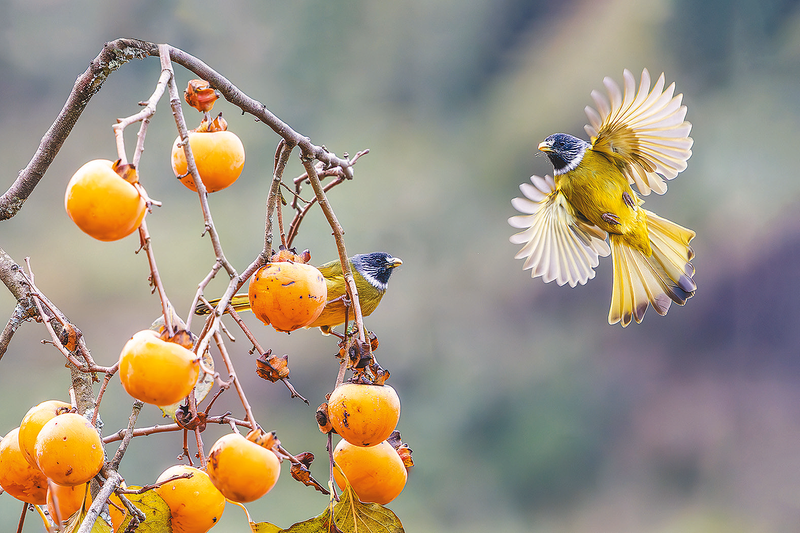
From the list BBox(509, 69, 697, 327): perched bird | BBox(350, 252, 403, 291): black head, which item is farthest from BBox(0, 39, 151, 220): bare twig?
BBox(350, 252, 403, 291): black head

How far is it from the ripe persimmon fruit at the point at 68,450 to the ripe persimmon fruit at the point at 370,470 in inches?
8.8

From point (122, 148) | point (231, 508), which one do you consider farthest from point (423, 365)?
point (122, 148)

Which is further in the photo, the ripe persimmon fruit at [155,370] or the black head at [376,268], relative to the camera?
the black head at [376,268]

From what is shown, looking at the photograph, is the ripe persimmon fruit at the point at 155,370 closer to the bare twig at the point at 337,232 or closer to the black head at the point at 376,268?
the bare twig at the point at 337,232

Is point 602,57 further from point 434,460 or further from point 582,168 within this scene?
point 434,460

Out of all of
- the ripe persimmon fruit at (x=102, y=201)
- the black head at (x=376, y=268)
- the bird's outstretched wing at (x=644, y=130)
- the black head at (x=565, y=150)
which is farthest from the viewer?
the black head at (x=376, y=268)

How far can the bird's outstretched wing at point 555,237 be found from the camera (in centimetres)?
140

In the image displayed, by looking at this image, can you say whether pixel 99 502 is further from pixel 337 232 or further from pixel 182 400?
pixel 337 232

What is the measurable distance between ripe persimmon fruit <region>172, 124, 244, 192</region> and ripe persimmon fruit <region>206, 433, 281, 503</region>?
0.27 meters

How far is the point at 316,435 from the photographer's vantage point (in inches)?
77.5

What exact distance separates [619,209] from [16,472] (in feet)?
3.72

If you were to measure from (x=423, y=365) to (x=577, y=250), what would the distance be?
2.76 ft

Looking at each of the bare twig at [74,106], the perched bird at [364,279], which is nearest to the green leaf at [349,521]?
the bare twig at [74,106]

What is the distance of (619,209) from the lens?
1.29 metres
